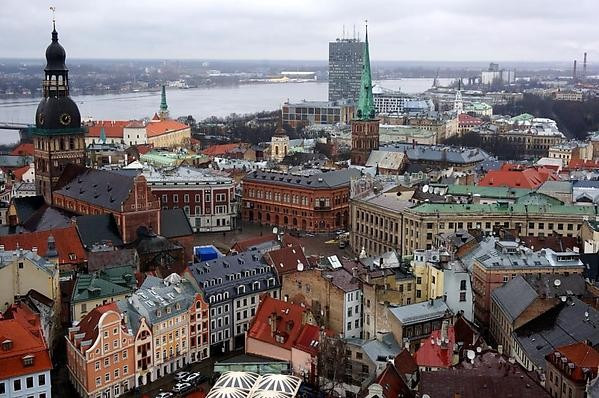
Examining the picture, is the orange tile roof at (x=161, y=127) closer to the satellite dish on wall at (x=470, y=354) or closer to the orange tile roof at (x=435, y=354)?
the orange tile roof at (x=435, y=354)

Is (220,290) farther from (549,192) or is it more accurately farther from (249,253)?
(549,192)

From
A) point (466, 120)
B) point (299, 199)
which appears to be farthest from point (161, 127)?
point (299, 199)

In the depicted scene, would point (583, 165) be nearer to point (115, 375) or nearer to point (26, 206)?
point (26, 206)

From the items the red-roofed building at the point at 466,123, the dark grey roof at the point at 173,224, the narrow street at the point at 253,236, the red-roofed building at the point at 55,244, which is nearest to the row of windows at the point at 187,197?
the narrow street at the point at 253,236

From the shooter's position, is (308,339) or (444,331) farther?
(308,339)

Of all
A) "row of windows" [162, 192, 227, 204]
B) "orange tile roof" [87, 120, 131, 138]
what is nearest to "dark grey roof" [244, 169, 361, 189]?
"row of windows" [162, 192, 227, 204]

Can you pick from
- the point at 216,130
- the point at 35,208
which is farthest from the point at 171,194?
the point at 216,130

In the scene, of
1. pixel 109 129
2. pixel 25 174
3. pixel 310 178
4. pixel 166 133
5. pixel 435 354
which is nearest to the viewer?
pixel 435 354

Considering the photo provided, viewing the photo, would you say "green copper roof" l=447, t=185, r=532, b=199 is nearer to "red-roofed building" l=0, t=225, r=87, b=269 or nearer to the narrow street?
the narrow street
